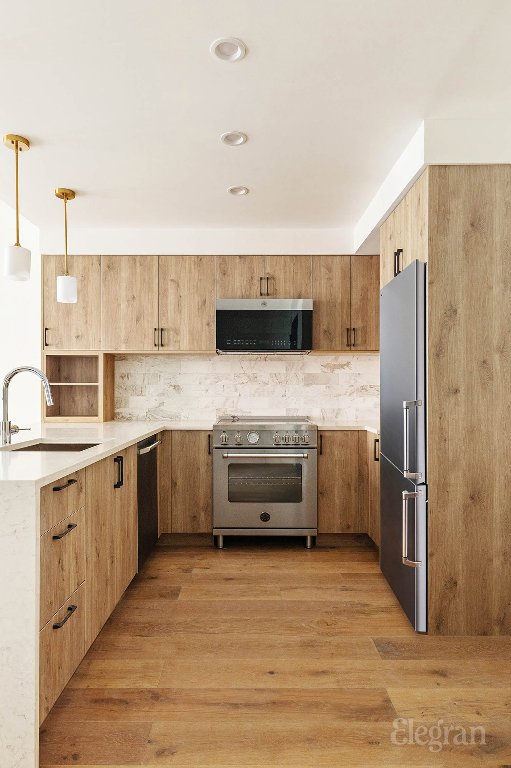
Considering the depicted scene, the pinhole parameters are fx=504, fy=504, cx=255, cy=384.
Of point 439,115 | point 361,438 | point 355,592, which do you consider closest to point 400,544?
point 355,592

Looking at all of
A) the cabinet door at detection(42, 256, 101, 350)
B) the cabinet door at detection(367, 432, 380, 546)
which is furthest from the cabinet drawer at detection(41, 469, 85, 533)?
the cabinet door at detection(42, 256, 101, 350)

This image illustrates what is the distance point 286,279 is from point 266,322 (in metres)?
0.42

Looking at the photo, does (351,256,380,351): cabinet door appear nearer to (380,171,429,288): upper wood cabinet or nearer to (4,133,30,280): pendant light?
(380,171,429,288): upper wood cabinet

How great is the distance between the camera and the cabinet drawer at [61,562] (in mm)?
1661

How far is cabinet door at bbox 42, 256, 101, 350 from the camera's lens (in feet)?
13.4

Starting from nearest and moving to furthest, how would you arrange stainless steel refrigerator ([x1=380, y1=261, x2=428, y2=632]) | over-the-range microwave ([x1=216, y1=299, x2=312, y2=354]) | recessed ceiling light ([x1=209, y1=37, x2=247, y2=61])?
recessed ceiling light ([x1=209, y1=37, x2=247, y2=61]) → stainless steel refrigerator ([x1=380, y1=261, x2=428, y2=632]) → over-the-range microwave ([x1=216, y1=299, x2=312, y2=354])

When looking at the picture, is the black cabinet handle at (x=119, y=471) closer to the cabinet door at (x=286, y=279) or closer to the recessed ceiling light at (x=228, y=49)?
the recessed ceiling light at (x=228, y=49)

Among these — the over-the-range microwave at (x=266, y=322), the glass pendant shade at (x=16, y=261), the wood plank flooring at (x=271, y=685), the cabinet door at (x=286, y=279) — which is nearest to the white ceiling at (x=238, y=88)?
the glass pendant shade at (x=16, y=261)

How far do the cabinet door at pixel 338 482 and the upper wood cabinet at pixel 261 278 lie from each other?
46.7 inches

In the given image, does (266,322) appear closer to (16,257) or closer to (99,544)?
(16,257)

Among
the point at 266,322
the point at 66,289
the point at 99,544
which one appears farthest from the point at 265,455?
the point at 66,289

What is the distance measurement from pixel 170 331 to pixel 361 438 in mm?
1725

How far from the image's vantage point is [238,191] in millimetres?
3320

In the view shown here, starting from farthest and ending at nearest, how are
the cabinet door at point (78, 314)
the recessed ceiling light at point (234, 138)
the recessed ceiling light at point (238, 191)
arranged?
the cabinet door at point (78, 314) < the recessed ceiling light at point (238, 191) < the recessed ceiling light at point (234, 138)
